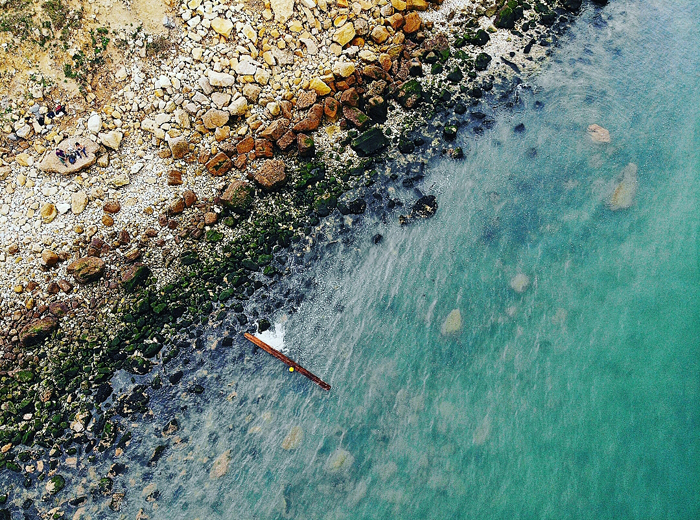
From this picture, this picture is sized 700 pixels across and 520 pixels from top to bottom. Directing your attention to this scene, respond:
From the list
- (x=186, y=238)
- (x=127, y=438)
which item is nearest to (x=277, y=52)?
(x=186, y=238)

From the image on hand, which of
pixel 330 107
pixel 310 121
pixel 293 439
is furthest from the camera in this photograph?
pixel 330 107

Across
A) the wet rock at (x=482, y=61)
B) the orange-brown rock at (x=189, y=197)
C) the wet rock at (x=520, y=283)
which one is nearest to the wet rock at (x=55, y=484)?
the orange-brown rock at (x=189, y=197)

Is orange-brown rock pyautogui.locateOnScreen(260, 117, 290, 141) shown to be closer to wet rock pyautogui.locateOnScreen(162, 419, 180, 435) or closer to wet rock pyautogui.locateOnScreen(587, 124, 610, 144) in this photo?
wet rock pyautogui.locateOnScreen(162, 419, 180, 435)

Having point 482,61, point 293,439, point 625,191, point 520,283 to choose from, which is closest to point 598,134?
point 625,191

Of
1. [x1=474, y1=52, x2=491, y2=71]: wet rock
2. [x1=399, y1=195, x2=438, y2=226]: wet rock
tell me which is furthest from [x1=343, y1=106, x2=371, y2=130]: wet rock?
[x1=474, y1=52, x2=491, y2=71]: wet rock

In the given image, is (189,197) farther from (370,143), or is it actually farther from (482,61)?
(482,61)

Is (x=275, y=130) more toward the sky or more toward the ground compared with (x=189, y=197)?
more toward the sky
